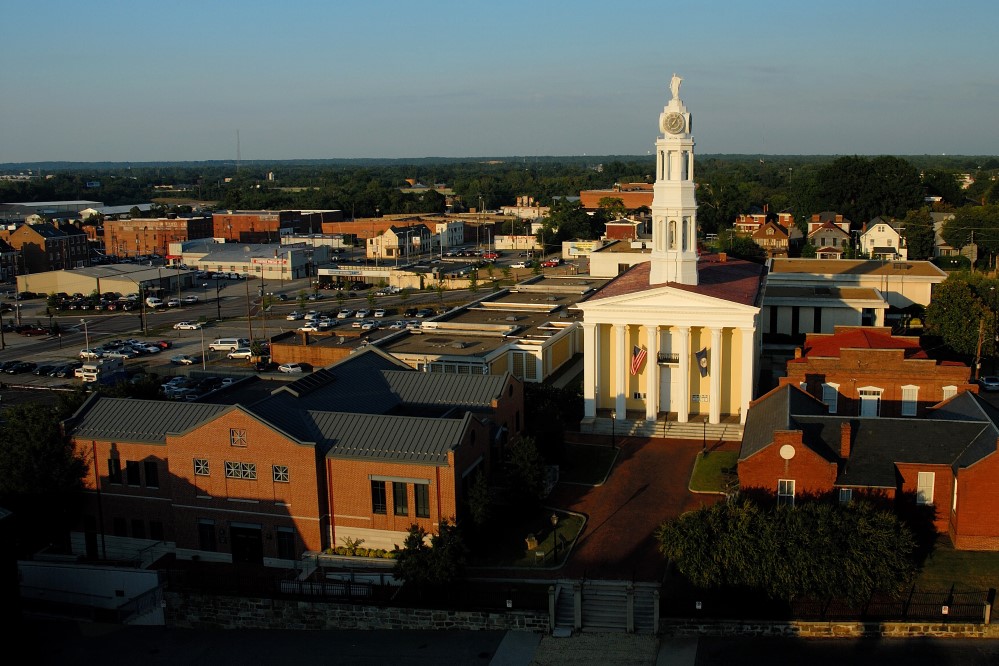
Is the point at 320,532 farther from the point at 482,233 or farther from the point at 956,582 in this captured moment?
the point at 482,233

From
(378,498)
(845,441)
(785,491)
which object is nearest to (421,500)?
(378,498)

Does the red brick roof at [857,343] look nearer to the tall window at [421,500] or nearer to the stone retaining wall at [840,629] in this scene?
the stone retaining wall at [840,629]

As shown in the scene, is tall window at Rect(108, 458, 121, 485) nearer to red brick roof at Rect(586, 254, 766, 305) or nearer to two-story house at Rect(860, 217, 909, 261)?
A: red brick roof at Rect(586, 254, 766, 305)

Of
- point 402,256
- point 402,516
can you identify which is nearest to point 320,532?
point 402,516

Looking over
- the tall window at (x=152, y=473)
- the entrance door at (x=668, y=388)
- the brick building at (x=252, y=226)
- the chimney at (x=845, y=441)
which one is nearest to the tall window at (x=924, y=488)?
the chimney at (x=845, y=441)

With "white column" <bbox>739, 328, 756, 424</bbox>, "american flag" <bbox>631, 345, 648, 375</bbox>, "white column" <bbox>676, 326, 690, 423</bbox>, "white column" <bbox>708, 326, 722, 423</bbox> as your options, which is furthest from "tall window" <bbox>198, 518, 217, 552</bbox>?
"white column" <bbox>739, 328, 756, 424</bbox>

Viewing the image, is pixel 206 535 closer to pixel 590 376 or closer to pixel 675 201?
pixel 590 376
